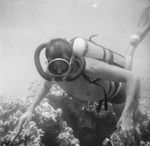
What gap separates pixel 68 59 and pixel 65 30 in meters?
59.9

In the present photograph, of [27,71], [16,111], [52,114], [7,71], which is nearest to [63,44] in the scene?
[52,114]

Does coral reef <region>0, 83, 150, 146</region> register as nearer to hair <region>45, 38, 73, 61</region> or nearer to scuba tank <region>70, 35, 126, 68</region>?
scuba tank <region>70, 35, 126, 68</region>

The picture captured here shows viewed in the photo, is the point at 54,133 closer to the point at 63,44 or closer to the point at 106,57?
the point at 106,57

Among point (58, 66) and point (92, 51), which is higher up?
point (58, 66)

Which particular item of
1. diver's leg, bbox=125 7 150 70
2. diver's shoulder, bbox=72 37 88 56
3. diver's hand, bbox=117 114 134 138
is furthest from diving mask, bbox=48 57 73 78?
diver's leg, bbox=125 7 150 70

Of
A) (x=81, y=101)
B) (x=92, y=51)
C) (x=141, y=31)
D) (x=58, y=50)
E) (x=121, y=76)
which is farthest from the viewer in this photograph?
(x=141, y=31)

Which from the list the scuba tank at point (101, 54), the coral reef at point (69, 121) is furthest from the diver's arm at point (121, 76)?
the coral reef at point (69, 121)

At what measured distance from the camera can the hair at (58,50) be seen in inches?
105

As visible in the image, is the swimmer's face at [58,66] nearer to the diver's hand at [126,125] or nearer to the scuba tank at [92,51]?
the scuba tank at [92,51]

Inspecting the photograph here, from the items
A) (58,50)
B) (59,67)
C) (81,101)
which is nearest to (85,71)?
(59,67)

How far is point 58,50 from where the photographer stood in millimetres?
2658

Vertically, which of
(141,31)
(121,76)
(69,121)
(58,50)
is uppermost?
(58,50)

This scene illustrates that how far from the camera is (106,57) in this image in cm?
348

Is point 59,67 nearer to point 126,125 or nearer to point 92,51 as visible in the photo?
point 92,51
